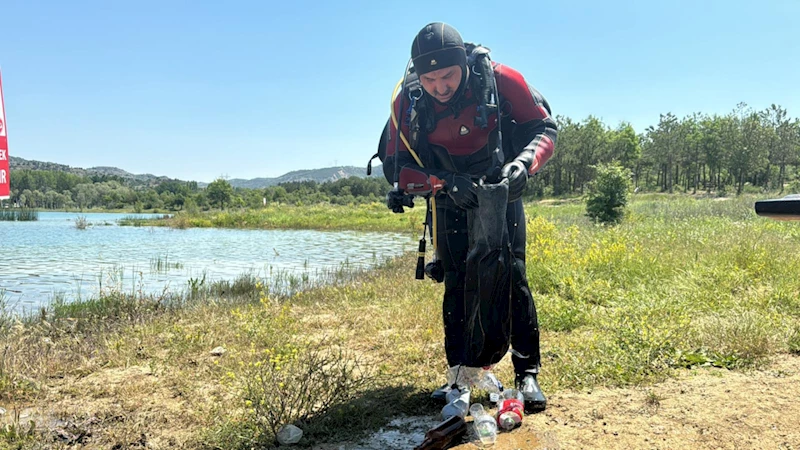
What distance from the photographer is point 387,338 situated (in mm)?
5215

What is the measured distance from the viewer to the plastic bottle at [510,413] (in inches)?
105

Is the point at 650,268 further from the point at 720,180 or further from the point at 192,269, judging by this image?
the point at 720,180

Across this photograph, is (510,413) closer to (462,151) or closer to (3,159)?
(462,151)

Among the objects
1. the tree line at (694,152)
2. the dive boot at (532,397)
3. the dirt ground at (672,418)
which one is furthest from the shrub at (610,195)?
the tree line at (694,152)

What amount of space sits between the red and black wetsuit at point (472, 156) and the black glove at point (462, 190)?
234 millimetres

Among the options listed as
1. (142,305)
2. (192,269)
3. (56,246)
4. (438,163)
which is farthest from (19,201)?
(438,163)

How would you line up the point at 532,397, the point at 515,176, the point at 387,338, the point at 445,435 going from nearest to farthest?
the point at 445,435 → the point at 515,176 → the point at 532,397 → the point at 387,338

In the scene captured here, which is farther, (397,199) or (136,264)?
(136,264)

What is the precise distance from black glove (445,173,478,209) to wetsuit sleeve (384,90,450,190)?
10cm

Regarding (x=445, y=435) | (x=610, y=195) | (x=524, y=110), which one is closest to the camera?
(x=445, y=435)

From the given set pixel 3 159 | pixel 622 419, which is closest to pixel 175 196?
pixel 3 159

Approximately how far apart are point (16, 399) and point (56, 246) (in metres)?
22.0

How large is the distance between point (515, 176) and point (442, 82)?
2.44ft

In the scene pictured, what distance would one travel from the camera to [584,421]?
278 centimetres
